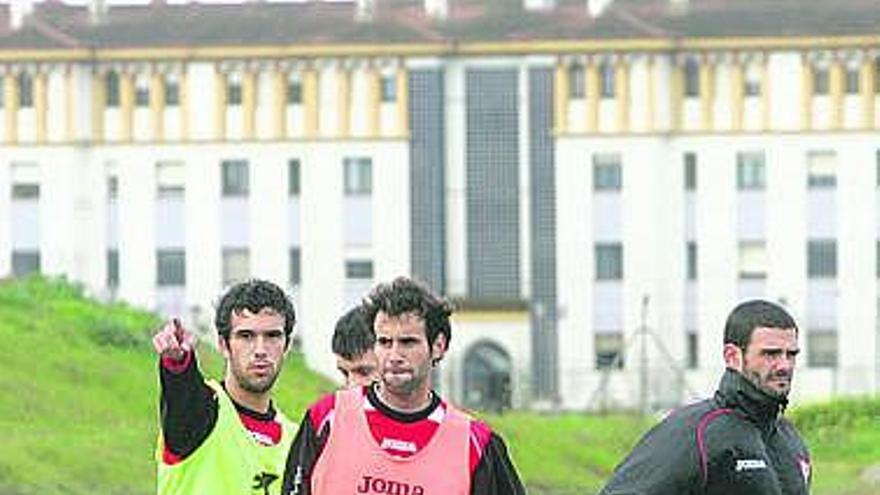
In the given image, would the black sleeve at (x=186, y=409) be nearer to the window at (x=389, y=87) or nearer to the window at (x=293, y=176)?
the window at (x=389, y=87)

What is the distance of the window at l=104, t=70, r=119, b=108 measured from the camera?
286 feet

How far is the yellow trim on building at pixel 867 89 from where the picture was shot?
3378 inches

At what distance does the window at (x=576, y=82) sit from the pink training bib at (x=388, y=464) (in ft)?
248

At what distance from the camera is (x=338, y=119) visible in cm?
8644

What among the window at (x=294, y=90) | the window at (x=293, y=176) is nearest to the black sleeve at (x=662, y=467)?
the window at (x=293, y=176)

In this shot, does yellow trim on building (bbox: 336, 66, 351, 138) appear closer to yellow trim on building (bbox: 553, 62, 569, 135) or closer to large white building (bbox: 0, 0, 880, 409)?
large white building (bbox: 0, 0, 880, 409)

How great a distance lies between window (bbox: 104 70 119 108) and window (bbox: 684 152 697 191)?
13.7 metres

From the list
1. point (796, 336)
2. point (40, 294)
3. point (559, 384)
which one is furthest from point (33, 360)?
point (559, 384)

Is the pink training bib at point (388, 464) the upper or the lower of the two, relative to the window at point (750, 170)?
upper

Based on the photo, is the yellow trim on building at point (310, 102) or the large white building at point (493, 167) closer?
the large white building at point (493, 167)

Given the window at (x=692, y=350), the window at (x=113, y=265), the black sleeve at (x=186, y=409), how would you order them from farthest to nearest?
Answer: the window at (x=113, y=265)
the window at (x=692, y=350)
the black sleeve at (x=186, y=409)

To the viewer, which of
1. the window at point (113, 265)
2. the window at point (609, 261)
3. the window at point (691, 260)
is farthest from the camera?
the window at point (113, 265)

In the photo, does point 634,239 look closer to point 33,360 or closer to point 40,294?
point 40,294

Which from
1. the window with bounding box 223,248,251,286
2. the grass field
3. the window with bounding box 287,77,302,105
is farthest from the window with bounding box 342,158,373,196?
the grass field
